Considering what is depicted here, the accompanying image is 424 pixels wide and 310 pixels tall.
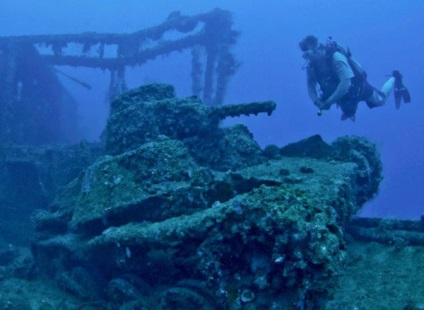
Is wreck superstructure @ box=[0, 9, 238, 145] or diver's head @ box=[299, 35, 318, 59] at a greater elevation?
wreck superstructure @ box=[0, 9, 238, 145]

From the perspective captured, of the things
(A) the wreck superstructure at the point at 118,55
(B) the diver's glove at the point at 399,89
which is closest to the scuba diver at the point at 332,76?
(B) the diver's glove at the point at 399,89

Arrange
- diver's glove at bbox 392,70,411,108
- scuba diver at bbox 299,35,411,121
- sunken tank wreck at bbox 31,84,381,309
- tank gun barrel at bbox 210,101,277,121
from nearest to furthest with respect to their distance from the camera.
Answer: sunken tank wreck at bbox 31,84,381,309 < tank gun barrel at bbox 210,101,277,121 < scuba diver at bbox 299,35,411,121 < diver's glove at bbox 392,70,411,108

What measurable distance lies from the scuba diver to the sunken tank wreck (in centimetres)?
171

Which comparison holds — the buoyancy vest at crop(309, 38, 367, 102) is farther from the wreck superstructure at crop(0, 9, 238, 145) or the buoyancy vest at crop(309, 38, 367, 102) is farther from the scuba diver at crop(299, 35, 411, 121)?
the wreck superstructure at crop(0, 9, 238, 145)

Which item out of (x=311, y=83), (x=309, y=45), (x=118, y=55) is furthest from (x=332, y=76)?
(x=118, y=55)

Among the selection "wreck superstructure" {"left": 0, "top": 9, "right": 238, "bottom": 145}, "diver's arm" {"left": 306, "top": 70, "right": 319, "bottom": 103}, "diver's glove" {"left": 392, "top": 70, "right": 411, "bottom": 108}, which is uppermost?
"wreck superstructure" {"left": 0, "top": 9, "right": 238, "bottom": 145}

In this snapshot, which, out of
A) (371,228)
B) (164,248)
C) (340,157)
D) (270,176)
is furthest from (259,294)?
(340,157)

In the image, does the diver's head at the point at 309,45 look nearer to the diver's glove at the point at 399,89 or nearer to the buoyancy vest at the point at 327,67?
the buoyancy vest at the point at 327,67

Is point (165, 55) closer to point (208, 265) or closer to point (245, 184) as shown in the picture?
point (245, 184)

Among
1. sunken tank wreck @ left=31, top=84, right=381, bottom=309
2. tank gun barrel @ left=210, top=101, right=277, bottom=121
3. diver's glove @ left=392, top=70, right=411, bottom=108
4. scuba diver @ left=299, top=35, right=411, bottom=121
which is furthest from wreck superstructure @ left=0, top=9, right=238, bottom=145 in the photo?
tank gun barrel @ left=210, top=101, right=277, bottom=121

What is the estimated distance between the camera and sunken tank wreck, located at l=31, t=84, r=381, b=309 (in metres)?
2.77

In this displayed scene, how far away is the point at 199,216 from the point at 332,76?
6.14 meters

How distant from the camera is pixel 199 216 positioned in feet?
11.5

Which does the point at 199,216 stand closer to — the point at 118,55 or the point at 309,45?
the point at 309,45
